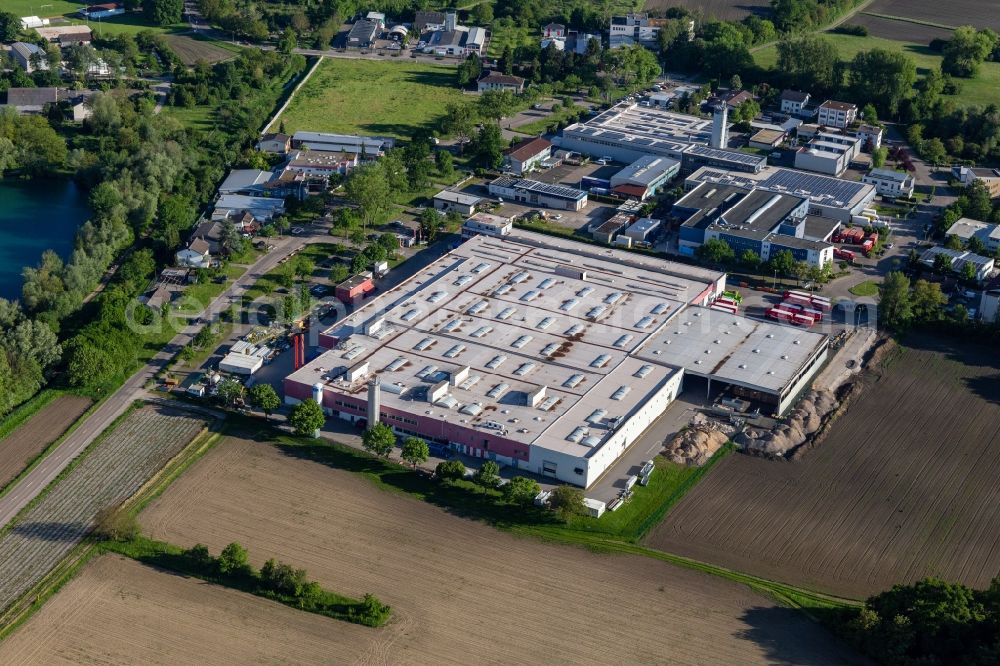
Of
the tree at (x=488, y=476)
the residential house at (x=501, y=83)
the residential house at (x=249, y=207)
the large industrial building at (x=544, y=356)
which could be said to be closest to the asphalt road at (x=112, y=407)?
the residential house at (x=249, y=207)

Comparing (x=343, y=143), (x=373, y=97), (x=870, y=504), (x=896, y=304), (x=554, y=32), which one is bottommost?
(x=870, y=504)

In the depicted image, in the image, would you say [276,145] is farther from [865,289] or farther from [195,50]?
[865,289]

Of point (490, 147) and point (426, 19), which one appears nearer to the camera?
point (490, 147)

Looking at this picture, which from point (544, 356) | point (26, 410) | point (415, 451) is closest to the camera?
point (415, 451)

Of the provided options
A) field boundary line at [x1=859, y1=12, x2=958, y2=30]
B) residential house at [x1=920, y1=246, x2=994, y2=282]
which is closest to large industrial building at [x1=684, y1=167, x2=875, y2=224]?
residential house at [x1=920, y1=246, x2=994, y2=282]

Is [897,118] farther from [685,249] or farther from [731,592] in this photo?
[731,592]

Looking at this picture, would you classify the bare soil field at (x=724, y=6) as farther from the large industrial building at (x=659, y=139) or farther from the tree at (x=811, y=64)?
the large industrial building at (x=659, y=139)

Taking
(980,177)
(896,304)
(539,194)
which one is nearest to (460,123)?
(539,194)

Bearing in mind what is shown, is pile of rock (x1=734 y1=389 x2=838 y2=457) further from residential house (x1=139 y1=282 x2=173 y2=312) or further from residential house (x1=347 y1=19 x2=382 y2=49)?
residential house (x1=347 y1=19 x2=382 y2=49)
